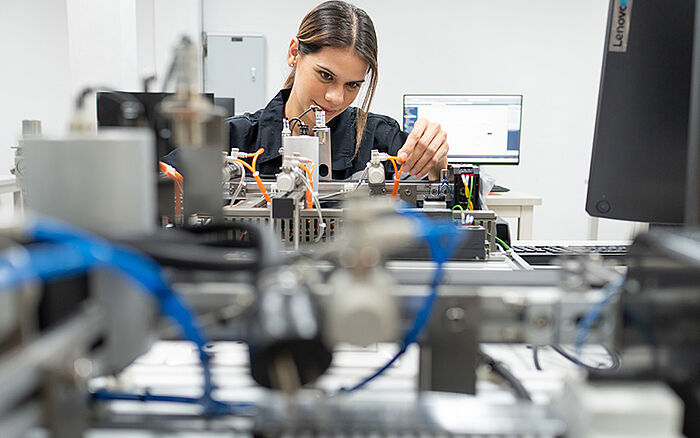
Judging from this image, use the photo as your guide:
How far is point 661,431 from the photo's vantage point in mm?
328

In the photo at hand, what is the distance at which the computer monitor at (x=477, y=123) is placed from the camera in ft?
10.6

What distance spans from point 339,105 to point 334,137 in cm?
31

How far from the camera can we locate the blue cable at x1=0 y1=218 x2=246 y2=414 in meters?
0.27

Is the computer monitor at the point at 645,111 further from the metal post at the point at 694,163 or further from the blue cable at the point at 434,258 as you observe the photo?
the blue cable at the point at 434,258

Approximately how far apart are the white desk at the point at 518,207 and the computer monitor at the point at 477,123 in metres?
0.57

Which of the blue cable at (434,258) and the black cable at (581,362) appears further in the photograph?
the black cable at (581,362)

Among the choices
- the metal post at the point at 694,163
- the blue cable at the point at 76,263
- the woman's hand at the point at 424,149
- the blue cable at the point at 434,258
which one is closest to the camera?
the blue cable at the point at 76,263

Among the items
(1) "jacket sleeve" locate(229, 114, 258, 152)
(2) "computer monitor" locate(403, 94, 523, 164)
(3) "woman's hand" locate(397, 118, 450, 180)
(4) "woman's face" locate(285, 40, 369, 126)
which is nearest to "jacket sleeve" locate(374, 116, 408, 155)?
(4) "woman's face" locate(285, 40, 369, 126)

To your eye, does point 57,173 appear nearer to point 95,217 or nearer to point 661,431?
point 95,217

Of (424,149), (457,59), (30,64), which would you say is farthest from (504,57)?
(30,64)

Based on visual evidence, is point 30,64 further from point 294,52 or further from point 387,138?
point 387,138

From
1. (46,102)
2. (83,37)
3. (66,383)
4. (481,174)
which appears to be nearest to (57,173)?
(66,383)

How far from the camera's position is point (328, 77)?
1934 mm

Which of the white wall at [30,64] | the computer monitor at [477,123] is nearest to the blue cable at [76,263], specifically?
the computer monitor at [477,123]
